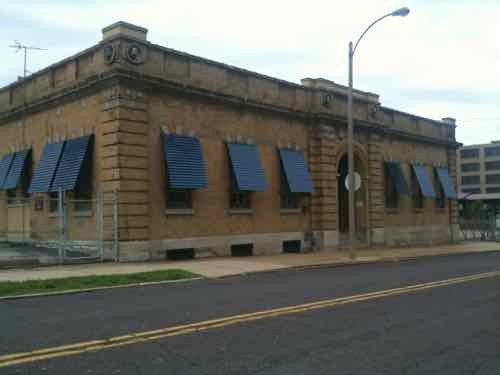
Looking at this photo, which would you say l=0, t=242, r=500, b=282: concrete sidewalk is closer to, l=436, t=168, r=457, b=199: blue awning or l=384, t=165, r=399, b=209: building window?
l=384, t=165, r=399, b=209: building window

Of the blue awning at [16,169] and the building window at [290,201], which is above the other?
the blue awning at [16,169]

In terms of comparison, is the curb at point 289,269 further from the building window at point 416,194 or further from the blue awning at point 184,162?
the building window at point 416,194

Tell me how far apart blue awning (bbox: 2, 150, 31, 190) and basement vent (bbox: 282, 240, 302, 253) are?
1147 cm

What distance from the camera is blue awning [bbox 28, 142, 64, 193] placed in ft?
63.3

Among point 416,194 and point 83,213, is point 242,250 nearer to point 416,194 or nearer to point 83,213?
point 83,213

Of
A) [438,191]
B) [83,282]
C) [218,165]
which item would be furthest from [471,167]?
[83,282]

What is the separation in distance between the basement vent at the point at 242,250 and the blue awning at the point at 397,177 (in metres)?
11.0

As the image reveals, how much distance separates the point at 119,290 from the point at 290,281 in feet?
13.7

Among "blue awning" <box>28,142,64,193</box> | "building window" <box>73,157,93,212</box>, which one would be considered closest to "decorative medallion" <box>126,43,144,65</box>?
"building window" <box>73,157,93,212</box>

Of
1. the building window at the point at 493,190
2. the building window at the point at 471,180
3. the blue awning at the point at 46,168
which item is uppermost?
the building window at the point at 471,180

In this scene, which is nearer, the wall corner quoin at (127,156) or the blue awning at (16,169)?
the wall corner quoin at (127,156)

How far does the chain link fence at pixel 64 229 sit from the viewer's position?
17.0m

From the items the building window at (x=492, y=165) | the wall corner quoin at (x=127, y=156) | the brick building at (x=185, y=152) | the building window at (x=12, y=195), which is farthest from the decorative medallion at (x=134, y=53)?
the building window at (x=492, y=165)

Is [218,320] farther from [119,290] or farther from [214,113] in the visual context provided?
[214,113]
